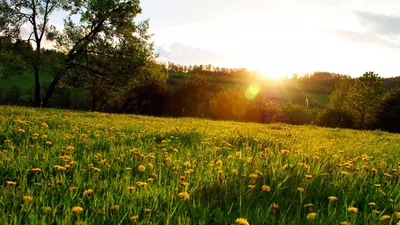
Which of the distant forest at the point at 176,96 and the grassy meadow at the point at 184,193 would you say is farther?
the distant forest at the point at 176,96

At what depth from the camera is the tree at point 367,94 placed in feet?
136

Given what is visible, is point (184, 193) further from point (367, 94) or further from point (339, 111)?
point (339, 111)

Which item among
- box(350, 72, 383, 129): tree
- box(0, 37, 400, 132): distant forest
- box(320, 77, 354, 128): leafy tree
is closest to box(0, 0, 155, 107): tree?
→ box(0, 37, 400, 132): distant forest

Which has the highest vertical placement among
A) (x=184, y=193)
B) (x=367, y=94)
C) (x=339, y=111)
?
(x=367, y=94)

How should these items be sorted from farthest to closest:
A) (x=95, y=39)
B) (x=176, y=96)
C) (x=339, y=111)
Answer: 1. (x=176, y=96)
2. (x=339, y=111)
3. (x=95, y=39)

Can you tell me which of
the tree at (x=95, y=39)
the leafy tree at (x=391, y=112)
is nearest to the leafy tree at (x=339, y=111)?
the leafy tree at (x=391, y=112)

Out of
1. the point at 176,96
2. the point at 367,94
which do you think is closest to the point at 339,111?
the point at 367,94

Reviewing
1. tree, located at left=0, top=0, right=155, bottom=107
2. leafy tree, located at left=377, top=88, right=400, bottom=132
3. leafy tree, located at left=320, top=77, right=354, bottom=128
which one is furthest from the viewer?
leafy tree, located at left=320, top=77, right=354, bottom=128

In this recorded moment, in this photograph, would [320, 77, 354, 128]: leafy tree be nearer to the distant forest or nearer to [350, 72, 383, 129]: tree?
the distant forest

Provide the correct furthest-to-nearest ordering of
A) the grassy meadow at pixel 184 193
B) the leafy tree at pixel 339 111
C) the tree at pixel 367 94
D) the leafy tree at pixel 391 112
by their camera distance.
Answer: the leafy tree at pixel 339 111, the leafy tree at pixel 391 112, the tree at pixel 367 94, the grassy meadow at pixel 184 193

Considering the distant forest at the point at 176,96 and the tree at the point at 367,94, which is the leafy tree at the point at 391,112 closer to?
the distant forest at the point at 176,96

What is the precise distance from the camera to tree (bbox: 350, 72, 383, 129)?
1629 inches

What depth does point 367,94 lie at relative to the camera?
136ft

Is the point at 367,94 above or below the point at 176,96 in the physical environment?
above
